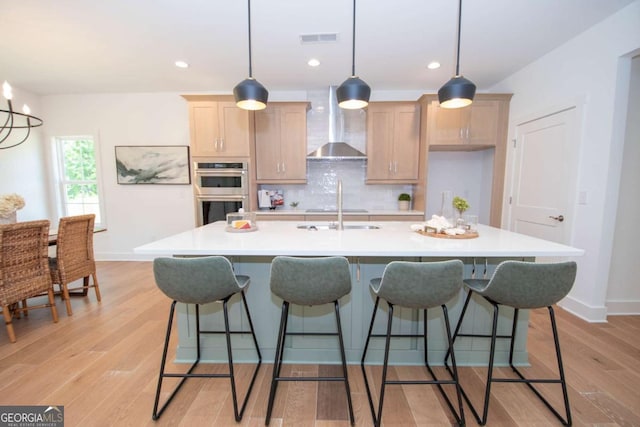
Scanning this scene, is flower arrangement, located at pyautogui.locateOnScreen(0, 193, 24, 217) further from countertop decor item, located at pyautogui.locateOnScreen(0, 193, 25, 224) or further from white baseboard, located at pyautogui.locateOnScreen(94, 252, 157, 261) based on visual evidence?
white baseboard, located at pyautogui.locateOnScreen(94, 252, 157, 261)

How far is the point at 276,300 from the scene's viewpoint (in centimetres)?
185

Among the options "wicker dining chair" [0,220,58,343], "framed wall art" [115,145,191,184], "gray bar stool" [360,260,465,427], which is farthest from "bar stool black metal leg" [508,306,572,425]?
"framed wall art" [115,145,191,184]

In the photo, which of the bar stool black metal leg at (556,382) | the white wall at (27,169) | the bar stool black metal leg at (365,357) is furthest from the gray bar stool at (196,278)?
the white wall at (27,169)

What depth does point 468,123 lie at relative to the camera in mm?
3604

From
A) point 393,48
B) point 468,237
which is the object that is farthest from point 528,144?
point 468,237

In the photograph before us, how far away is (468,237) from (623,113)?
6.43 feet

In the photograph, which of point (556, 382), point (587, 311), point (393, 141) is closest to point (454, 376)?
point (556, 382)

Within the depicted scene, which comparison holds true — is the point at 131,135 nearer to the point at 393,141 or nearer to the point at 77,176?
the point at 77,176

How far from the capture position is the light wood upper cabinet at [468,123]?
3.57m

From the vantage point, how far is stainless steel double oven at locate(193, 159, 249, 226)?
12.1ft

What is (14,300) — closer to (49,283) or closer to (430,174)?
(49,283)

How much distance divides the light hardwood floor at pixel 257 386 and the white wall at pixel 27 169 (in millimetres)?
2522

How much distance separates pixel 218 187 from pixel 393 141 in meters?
2.56

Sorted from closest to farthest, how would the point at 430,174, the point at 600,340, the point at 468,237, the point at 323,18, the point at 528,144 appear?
the point at 468,237 < the point at 600,340 < the point at 323,18 < the point at 528,144 < the point at 430,174
